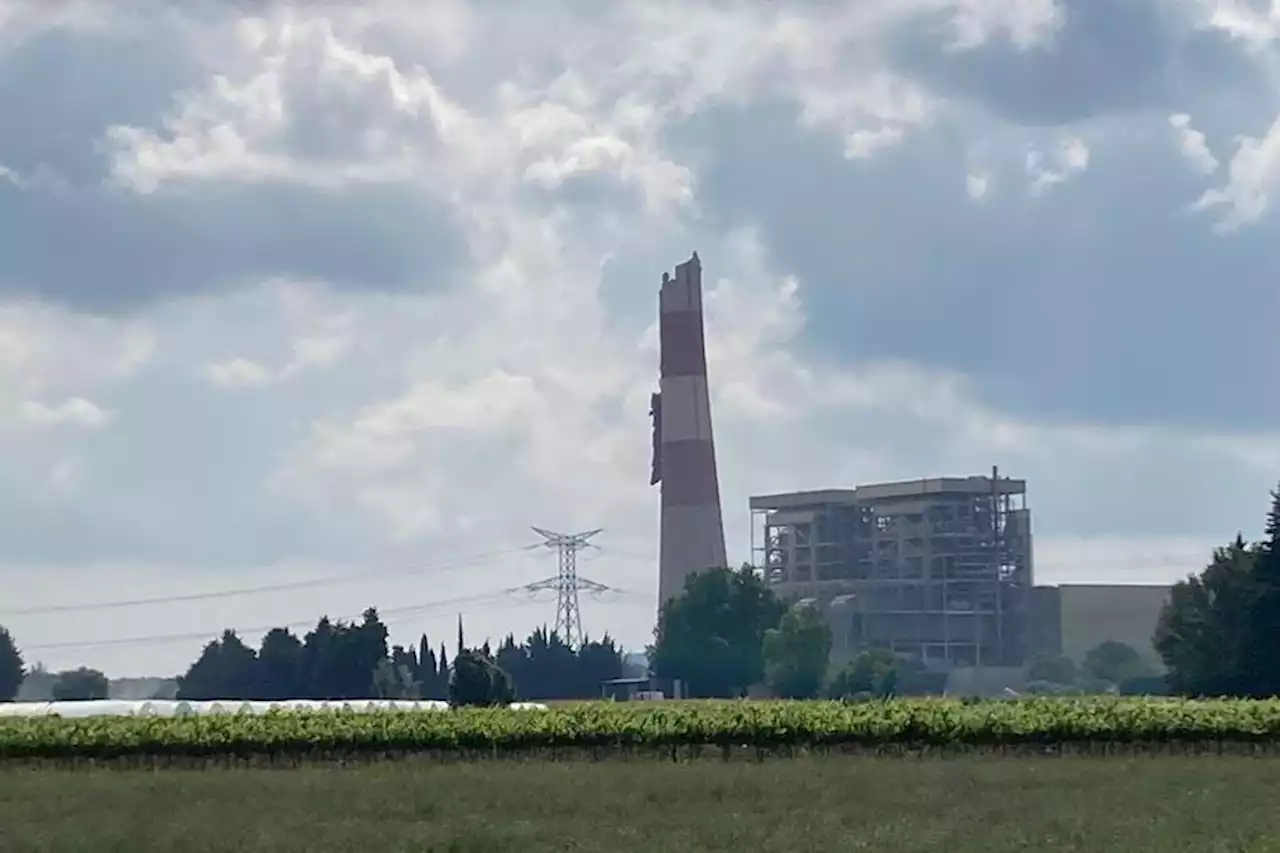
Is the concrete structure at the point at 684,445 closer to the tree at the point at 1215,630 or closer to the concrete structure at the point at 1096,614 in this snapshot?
the concrete structure at the point at 1096,614

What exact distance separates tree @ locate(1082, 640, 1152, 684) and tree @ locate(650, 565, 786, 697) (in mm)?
24120

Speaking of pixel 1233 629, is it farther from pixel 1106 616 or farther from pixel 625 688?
pixel 1106 616

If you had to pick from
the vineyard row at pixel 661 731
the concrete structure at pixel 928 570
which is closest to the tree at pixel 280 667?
the concrete structure at pixel 928 570

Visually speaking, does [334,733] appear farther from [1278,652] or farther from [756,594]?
[756,594]

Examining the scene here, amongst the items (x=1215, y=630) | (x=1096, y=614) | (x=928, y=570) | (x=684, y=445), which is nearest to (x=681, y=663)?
(x=684, y=445)

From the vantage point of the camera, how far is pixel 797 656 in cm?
10325

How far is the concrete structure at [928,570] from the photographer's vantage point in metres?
123

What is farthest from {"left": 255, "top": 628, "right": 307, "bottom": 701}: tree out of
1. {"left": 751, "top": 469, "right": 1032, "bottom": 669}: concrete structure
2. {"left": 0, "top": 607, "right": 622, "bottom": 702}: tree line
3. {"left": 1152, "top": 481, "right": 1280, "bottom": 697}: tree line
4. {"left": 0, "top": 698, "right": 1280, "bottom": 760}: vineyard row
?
{"left": 0, "top": 698, "right": 1280, "bottom": 760}: vineyard row

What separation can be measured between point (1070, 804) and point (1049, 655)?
338 feet

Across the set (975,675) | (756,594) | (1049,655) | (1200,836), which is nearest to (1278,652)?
(1200,836)

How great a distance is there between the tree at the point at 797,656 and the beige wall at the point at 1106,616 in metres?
29.7

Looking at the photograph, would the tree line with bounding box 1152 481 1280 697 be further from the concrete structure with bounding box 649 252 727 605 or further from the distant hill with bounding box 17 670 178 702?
the distant hill with bounding box 17 670 178 702

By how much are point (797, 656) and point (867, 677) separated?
4.25 metres

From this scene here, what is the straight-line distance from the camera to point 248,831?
22.7m
